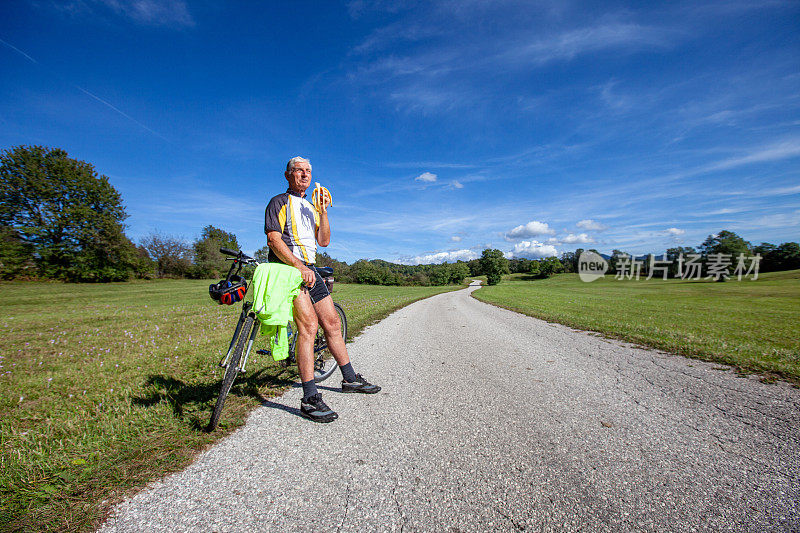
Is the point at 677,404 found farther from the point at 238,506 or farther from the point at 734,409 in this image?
the point at 238,506

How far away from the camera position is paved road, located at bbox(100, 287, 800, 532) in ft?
5.69

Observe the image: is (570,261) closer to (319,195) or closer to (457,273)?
(457,273)

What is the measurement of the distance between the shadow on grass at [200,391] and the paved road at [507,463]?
425 millimetres

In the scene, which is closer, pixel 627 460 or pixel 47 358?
pixel 627 460

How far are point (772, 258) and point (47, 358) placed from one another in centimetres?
9869

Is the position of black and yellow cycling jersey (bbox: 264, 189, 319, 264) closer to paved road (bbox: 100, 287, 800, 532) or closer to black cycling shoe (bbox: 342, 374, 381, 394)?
black cycling shoe (bbox: 342, 374, 381, 394)

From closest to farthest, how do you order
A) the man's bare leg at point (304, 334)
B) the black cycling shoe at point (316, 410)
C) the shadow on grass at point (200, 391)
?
the black cycling shoe at point (316, 410) < the shadow on grass at point (200, 391) < the man's bare leg at point (304, 334)

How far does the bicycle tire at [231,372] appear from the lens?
2742 mm

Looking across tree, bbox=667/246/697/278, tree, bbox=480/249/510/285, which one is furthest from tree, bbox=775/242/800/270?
tree, bbox=480/249/510/285

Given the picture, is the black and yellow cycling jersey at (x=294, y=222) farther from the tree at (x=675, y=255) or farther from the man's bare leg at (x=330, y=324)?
the tree at (x=675, y=255)

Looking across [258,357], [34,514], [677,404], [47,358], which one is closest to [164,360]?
[258,357]

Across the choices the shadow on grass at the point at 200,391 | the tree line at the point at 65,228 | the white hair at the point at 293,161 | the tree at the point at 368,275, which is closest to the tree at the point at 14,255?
the tree line at the point at 65,228

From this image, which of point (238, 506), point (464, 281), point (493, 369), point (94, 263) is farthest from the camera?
point (464, 281)

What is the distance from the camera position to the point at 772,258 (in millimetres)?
58562
